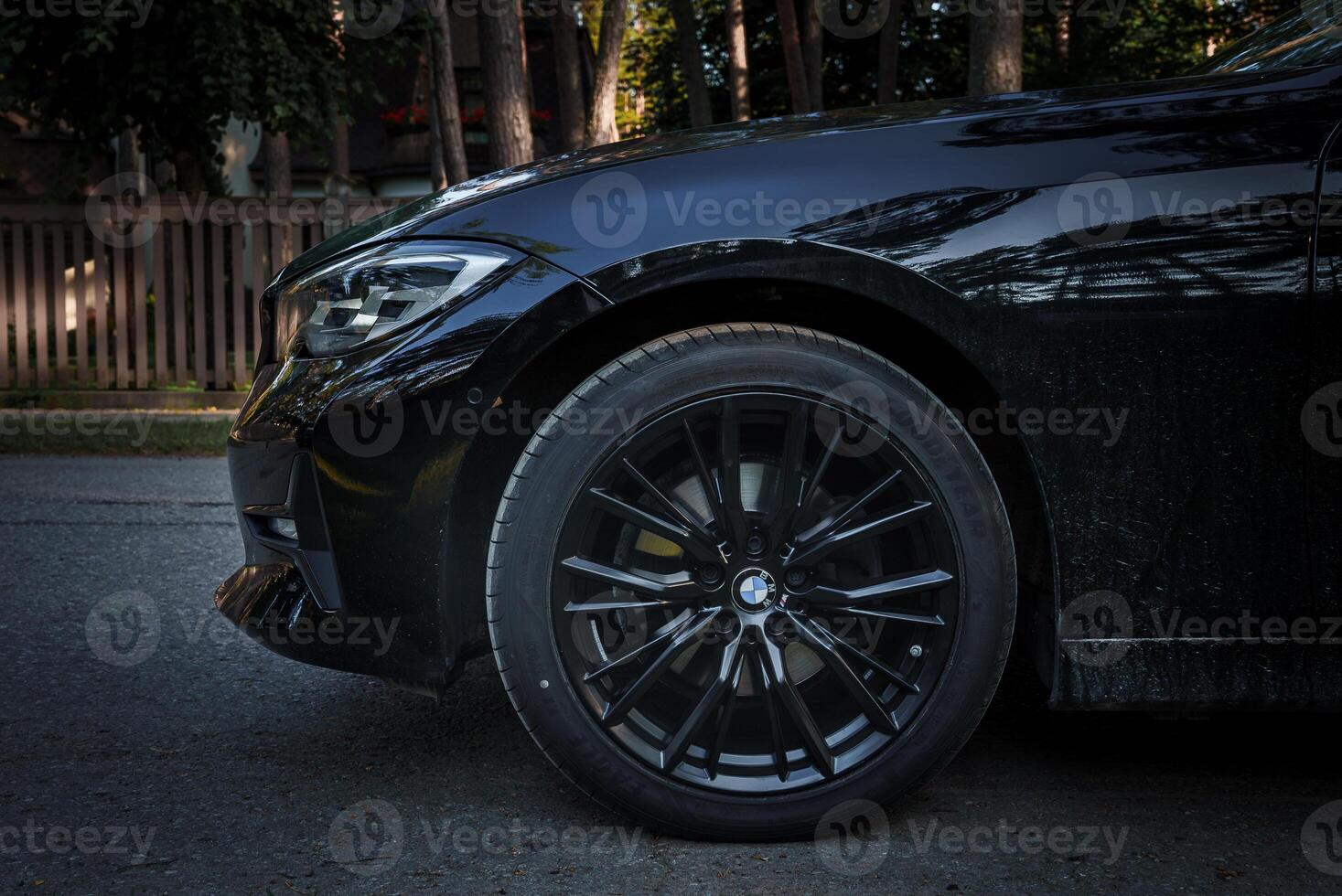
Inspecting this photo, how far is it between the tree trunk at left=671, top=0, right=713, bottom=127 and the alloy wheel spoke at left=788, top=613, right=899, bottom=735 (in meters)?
14.8

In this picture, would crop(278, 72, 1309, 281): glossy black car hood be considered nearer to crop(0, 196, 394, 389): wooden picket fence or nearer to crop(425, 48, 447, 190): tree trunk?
crop(0, 196, 394, 389): wooden picket fence

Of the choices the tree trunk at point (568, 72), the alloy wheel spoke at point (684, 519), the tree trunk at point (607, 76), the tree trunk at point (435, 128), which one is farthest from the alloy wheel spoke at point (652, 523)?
the tree trunk at point (568, 72)

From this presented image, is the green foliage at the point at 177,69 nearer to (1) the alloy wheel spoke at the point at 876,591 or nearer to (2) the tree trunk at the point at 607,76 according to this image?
(2) the tree trunk at the point at 607,76

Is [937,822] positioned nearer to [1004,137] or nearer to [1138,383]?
[1138,383]

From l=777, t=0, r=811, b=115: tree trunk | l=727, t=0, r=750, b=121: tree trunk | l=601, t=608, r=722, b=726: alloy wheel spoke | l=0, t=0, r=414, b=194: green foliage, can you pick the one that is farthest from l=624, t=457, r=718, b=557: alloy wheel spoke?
l=727, t=0, r=750, b=121: tree trunk

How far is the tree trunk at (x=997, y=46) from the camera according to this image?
909cm

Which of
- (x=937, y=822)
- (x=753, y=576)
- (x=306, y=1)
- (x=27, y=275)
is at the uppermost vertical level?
(x=306, y=1)

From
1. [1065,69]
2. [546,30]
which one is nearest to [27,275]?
[1065,69]

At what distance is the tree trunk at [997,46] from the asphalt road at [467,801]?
23.9 feet

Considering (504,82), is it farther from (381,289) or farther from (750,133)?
(381,289)

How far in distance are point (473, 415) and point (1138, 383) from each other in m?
1.15

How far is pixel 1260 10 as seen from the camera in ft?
63.2

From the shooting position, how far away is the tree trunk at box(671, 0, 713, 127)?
1619 centimetres

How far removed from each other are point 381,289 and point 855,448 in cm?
91
